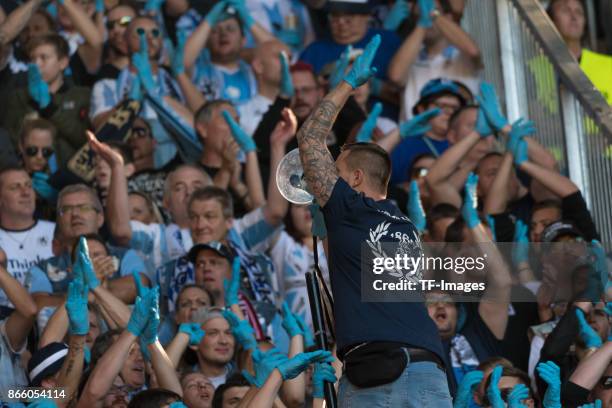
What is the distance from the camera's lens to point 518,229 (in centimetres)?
945

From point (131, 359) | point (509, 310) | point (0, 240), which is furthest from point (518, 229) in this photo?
point (0, 240)

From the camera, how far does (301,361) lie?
260 inches

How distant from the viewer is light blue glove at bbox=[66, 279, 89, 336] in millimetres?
7762

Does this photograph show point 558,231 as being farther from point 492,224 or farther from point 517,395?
point 517,395

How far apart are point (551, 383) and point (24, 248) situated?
144 inches

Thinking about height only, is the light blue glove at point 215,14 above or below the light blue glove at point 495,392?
above

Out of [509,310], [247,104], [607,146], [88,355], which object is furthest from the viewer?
[247,104]

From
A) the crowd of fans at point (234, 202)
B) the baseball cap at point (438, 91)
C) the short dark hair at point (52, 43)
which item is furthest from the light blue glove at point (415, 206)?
the short dark hair at point (52, 43)

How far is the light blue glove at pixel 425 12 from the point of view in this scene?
11.4 meters

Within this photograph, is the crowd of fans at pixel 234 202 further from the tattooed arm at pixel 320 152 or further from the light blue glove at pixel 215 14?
the tattooed arm at pixel 320 152

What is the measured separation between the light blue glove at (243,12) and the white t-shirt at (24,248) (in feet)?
9.23

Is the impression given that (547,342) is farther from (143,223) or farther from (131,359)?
(143,223)

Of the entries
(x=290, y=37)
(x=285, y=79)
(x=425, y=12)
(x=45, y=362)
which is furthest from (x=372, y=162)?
(x=290, y=37)

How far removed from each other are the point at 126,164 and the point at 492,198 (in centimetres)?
249
